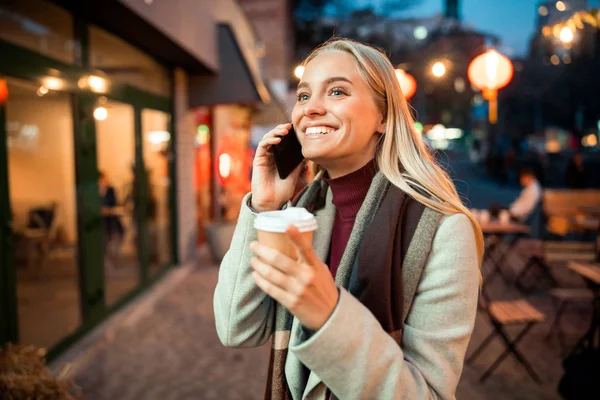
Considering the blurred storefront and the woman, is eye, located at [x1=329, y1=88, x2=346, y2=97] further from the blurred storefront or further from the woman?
the blurred storefront

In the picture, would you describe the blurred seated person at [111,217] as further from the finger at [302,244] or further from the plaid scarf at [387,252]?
the finger at [302,244]

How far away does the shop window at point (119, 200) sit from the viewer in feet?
19.5

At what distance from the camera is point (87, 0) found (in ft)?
13.9

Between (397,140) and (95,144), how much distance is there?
4.58 m

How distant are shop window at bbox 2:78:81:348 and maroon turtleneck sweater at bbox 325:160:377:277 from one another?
332 cm

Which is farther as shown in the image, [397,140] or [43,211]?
[43,211]

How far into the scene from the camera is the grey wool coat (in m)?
1.11

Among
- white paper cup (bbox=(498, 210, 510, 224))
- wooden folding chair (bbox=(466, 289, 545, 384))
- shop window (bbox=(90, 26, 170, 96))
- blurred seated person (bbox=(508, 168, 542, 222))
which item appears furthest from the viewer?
blurred seated person (bbox=(508, 168, 542, 222))

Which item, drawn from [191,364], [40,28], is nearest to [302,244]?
[191,364]

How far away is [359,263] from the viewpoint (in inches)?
52.4

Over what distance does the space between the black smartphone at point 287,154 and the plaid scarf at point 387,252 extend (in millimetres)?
333

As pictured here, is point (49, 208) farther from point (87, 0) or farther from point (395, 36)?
point (395, 36)

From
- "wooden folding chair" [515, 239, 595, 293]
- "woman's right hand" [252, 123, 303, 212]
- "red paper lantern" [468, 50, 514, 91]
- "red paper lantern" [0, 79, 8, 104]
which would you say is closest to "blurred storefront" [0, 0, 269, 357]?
"red paper lantern" [0, 79, 8, 104]

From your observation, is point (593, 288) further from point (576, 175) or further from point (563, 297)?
point (576, 175)
